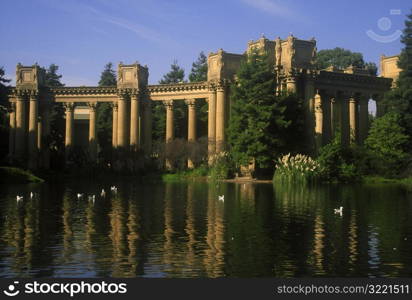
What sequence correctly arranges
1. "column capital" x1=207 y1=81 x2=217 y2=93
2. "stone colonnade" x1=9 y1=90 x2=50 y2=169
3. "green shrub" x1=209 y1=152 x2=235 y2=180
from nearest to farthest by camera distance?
"green shrub" x1=209 y1=152 x2=235 y2=180
"column capital" x1=207 y1=81 x2=217 y2=93
"stone colonnade" x1=9 y1=90 x2=50 y2=169

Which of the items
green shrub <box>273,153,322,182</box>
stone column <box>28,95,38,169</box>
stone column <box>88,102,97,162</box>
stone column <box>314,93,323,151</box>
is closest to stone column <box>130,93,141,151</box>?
stone column <box>88,102,97,162</box>

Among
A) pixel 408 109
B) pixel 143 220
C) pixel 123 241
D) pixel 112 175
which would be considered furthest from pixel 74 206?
pixel 408 109

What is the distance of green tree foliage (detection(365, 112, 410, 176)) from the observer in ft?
192

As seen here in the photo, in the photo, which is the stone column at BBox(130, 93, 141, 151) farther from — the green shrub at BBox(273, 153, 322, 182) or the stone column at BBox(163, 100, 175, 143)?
the green shrub at BBox(273, 153, 322, 182)

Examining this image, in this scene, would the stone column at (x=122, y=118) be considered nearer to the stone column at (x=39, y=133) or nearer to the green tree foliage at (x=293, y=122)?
the stone column at (x=39, y=133)

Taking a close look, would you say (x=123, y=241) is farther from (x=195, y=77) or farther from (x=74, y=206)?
(x=195, y=77)

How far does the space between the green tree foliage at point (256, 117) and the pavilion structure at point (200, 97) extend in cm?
384

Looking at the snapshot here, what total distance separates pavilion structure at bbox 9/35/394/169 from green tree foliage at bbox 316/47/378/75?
34859 millimetres

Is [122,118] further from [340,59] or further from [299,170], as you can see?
[340,59]

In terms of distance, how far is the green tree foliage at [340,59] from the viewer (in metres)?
116

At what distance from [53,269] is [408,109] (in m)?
56.5

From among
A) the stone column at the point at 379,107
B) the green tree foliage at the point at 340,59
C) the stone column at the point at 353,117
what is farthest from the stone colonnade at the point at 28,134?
the green tree foliage at the point at 340,59

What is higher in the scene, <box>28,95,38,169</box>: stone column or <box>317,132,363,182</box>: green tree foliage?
<box>28,95,38,169</box>: stone column

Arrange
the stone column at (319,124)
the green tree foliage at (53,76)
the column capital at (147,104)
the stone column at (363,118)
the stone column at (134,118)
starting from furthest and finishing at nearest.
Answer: the green tree foliage at (53,76) → the column capital at (147,104) → the stone column at (134,118) → the stone column at (363,118) → the stone column at (319,124)
